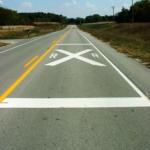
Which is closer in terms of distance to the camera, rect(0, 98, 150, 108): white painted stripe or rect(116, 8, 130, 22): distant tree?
rect(0, 98, 150, 108): white painted stripe

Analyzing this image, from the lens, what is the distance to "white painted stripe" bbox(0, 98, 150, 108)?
763 centimetres

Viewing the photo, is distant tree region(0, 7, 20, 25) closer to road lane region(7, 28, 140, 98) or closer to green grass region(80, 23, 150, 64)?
green grass region(80, 23, 150, 64)

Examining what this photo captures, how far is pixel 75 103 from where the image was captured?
794 cm

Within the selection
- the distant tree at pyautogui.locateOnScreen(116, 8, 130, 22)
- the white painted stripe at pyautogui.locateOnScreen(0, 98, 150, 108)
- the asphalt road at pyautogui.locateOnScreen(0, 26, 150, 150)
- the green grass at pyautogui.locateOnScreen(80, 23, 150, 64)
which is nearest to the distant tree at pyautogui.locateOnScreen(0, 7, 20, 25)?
the distant tree at pyautogui.locateOnScreen(116, 8, 130, 22)

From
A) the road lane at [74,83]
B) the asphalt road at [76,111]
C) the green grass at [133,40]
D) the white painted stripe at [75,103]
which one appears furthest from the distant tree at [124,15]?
the white painted stripe at [75,103]

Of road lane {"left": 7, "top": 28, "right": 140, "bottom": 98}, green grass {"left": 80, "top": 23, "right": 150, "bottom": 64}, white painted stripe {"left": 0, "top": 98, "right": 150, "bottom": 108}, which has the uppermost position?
white painted stripe {"left": 0, "top": 98, "right": 150, "bottom": 108}

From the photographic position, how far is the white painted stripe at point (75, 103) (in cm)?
763

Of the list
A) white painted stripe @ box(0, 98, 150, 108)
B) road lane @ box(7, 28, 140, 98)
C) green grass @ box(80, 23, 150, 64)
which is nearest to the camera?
white painted stripe @ box(0, 98, 150, 108)

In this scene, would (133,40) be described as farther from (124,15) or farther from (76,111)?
(124,15)

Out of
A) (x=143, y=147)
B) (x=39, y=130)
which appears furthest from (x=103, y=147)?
(x=39, y=130)

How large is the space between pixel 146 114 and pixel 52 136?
2.17 meters

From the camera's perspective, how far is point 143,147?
507cm

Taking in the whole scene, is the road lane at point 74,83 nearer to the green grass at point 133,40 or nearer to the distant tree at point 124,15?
the green grass at point 133,40

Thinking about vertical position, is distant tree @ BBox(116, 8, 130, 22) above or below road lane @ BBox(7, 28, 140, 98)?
below
